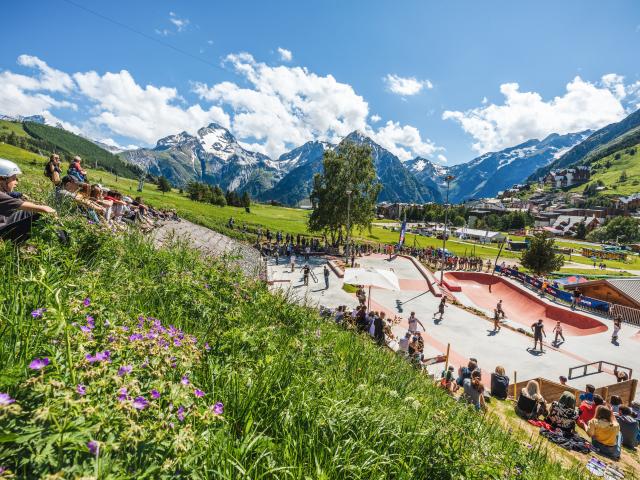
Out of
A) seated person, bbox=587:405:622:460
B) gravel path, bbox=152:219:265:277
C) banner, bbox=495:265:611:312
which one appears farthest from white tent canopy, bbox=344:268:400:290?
banner, bbox=495:265:611:312

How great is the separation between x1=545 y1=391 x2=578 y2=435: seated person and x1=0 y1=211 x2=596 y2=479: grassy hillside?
5780mm

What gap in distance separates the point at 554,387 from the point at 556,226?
6618 inches

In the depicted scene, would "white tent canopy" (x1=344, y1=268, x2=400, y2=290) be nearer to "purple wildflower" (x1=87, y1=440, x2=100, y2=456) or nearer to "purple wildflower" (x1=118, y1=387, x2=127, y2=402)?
"purple wildflower" (x1=118, y1=387, x2=127, y2=402)

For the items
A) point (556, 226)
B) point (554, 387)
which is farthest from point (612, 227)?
point (554, 387)

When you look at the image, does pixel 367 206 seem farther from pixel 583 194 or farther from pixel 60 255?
pixel 583 194

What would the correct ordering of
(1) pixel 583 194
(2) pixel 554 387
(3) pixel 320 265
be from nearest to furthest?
(2) pixel 554 387 → (3) pixel 320 265 → (1) pixel 583 194

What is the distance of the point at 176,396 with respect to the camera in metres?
1.90

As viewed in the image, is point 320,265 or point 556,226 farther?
point 556,226

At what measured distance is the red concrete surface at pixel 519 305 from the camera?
80.2ft

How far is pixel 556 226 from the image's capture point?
14638cm

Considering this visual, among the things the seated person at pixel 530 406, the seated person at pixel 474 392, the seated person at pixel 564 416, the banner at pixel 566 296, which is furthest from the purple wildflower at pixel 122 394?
the banner at pixel 566 296

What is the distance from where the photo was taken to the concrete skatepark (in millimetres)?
15406

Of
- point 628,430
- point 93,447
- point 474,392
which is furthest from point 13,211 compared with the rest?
point 628,430

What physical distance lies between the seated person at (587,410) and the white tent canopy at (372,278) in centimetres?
780
